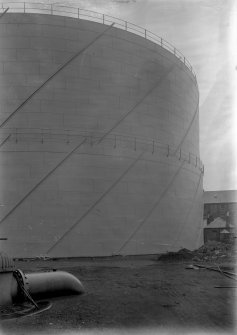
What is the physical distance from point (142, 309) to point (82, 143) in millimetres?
12628

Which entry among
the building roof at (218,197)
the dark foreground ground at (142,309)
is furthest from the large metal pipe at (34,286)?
the building roof at (218,197)

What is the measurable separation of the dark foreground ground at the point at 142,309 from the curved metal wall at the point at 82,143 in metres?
6.61

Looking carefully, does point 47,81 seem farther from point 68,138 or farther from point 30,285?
point 30,285

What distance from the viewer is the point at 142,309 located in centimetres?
779

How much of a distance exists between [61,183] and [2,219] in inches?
116

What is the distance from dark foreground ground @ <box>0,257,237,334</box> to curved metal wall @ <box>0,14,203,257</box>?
21.7 feet

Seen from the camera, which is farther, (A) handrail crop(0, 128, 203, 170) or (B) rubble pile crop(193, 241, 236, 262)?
(B) rubble pile crop(193, 241, 236, 262)

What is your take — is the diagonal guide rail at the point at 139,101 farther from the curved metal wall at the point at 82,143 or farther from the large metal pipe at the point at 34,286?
the large metal pipe at the point at 34,286

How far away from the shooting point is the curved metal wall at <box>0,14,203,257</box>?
19000 millimetres

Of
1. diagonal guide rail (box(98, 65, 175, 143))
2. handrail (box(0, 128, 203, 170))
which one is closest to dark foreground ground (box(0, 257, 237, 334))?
handrail (box(0, 128, 203, 170))

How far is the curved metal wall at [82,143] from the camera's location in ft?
62.3

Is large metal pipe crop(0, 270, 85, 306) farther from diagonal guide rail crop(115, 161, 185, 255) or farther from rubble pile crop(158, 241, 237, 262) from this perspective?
rubble pile crop(158, 241, 237, 262)

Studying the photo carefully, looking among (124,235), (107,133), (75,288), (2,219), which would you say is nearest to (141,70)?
(107,133)

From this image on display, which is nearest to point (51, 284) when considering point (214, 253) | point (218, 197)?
point (214, 253)
